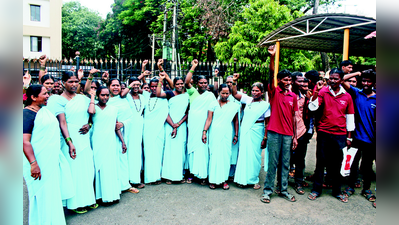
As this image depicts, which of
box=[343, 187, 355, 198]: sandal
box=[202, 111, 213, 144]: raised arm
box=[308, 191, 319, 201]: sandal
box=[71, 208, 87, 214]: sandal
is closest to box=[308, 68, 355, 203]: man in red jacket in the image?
box=[308, 191, 319, 201]: sandal

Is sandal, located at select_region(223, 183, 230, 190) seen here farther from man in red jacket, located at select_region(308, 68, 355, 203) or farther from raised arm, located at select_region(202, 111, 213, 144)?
man in red jacket, located at select_region(308, 68, 355, 203)

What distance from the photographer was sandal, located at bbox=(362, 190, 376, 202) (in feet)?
14.3

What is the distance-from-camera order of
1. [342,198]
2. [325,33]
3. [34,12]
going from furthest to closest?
[34,12] < [325,33] < [342,198]

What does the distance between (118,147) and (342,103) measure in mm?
3771

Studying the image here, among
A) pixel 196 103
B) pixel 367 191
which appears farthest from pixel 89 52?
pixel 367 191

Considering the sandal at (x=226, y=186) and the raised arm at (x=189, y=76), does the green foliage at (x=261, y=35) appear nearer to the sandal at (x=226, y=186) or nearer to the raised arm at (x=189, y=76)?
the raised arm at (x=189, y=76)

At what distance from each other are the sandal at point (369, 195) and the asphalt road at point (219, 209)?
8cm

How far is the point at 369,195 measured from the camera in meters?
4.41

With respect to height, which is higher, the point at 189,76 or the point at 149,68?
the point at 149,68

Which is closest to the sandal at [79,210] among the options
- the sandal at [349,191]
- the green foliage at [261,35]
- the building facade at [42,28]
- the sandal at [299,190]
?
the sandal at [299,190]

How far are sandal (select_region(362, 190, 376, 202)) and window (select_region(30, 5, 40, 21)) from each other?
29.7 m

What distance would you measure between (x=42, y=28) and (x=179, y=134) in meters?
26.3

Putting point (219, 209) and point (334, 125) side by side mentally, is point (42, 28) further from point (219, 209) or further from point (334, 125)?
point (334, 125)

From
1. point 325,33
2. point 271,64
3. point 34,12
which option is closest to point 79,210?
point 271,64
